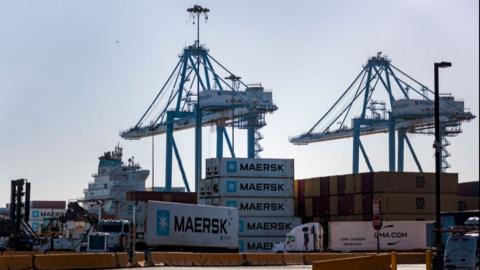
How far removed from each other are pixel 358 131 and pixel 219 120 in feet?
67.4

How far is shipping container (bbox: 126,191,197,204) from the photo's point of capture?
77.0 m

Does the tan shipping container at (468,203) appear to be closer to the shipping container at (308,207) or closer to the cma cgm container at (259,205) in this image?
the shipping container at (308,207)

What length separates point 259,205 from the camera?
6719 centimetres

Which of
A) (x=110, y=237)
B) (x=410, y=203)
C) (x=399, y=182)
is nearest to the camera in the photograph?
(x=110, y=237)

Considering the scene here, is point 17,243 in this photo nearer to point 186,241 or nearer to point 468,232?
point 186,241

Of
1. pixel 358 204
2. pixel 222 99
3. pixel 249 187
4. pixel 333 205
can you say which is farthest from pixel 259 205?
pixel 222 99

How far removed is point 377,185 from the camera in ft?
205

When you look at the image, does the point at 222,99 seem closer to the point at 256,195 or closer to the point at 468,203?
the point at 468,203

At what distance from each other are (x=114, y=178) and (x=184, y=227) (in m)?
60.5

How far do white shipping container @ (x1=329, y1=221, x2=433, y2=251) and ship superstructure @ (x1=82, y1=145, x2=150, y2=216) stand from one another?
177 feet

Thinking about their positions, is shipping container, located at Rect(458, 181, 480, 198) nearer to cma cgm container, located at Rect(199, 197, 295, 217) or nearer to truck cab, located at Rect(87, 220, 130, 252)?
cma cgm container, located at Rect(199, 197, 295, 217)

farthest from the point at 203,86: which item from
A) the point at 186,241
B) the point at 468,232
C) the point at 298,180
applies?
the point at 468,232

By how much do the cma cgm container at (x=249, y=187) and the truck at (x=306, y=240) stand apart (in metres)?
9.92

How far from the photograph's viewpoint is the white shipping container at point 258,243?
6631 cm
